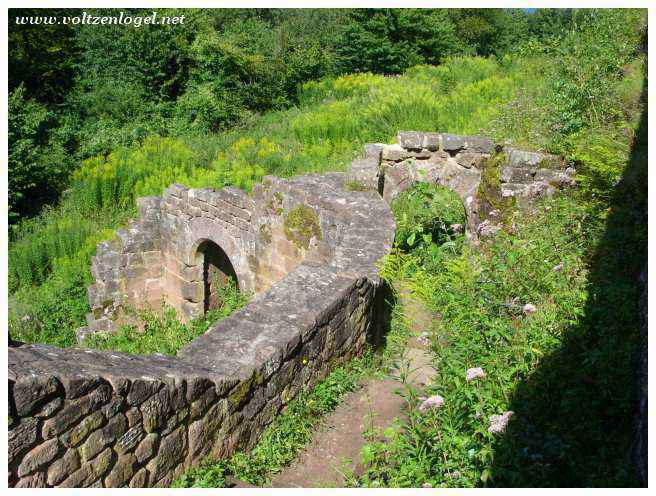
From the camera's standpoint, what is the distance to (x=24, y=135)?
1589cm

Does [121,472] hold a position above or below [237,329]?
below

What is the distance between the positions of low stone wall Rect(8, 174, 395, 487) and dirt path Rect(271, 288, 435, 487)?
0.32 meters

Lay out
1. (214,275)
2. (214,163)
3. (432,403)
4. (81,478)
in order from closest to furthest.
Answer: (81,478) → (432,403) → (214,275) → (214,163)

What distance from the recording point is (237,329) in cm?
395

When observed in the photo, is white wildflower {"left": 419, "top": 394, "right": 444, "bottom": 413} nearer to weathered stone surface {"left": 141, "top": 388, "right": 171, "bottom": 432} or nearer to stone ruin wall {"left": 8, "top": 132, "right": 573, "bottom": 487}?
stone ruin wall {"left": 8, "top": 132, "right": 573, "bottom": 487}

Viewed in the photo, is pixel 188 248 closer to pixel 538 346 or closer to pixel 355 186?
pixel 355 186

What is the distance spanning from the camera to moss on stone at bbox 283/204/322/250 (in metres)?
6.41

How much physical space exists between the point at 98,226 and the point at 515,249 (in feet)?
31.8

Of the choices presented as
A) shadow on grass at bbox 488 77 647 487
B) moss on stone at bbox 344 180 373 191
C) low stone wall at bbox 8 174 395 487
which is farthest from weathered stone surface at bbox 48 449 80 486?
moss on stone at bbox 344 180 373 191

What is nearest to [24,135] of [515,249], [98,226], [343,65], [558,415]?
[98,226]

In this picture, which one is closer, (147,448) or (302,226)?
(147,448)

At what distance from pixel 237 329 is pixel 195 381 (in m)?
0.75

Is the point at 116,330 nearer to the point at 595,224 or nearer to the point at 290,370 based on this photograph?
the point at 290,370

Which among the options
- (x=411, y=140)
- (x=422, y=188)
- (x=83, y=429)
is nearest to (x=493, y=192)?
(x=422, y=188)
